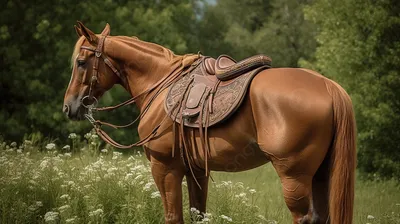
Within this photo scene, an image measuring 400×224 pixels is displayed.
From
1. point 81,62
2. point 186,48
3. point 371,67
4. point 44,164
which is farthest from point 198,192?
point 186,48

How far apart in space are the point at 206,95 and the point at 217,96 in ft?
0.39

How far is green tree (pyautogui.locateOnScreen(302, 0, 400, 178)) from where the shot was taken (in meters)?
11.1

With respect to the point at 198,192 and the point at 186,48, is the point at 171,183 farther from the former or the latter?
the point at 186,48

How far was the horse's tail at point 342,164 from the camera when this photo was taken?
354cm

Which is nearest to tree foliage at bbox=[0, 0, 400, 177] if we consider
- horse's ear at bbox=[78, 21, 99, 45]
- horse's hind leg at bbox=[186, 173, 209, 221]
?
horse's hind leg at bbox=[186, 173, 209, 221]

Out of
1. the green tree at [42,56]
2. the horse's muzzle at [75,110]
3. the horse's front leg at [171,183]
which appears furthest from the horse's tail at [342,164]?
the green tree at [42,56]

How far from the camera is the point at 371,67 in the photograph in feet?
38.6

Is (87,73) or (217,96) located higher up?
(87,73)

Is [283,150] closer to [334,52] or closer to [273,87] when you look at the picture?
[273,87]

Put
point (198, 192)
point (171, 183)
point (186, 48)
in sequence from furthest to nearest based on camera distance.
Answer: point (186, 48)
point (198, 192)
point (171, 183)

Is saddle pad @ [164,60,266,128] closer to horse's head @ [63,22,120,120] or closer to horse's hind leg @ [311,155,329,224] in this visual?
horse's head @ [63,22,120,120]

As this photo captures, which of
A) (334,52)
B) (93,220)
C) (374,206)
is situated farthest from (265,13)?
(93,220)

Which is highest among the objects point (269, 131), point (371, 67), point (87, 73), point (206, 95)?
point (87, 73)

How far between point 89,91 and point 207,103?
129 centimetres
